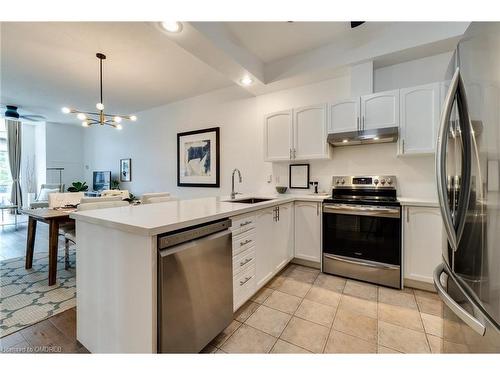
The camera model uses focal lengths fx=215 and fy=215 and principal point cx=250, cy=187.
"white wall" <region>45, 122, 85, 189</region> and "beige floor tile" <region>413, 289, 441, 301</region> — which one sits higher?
"white wall" <region>45, 122, 85, 189</region>

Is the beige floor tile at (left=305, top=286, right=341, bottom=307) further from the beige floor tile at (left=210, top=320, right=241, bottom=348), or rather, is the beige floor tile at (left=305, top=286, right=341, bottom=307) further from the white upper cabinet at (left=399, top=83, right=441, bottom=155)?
the white upper cabinet at (left=399, top=83, right=441, bottom=155)

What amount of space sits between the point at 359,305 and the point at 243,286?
1.10 m

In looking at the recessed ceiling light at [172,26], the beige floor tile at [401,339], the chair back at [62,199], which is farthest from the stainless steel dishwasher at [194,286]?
the chair back at [62,199]

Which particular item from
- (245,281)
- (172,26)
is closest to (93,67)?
(172,26)

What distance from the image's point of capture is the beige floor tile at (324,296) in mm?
2016

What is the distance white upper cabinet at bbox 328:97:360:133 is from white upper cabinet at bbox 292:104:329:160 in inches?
3.4

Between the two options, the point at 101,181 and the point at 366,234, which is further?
the point at 101,181

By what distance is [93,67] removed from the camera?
3.18 metres

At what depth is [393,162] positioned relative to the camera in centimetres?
263

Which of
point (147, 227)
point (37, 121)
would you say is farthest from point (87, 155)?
point (147, 227)

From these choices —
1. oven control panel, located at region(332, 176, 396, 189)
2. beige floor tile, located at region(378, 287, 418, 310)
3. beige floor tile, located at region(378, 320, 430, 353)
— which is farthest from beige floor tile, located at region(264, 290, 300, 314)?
oven control panel, located at region(332, 176, 396, 189)

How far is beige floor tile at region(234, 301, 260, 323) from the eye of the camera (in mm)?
1785

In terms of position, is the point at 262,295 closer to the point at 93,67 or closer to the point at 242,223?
the point at 242,223

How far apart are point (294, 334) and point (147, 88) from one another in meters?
4.33
